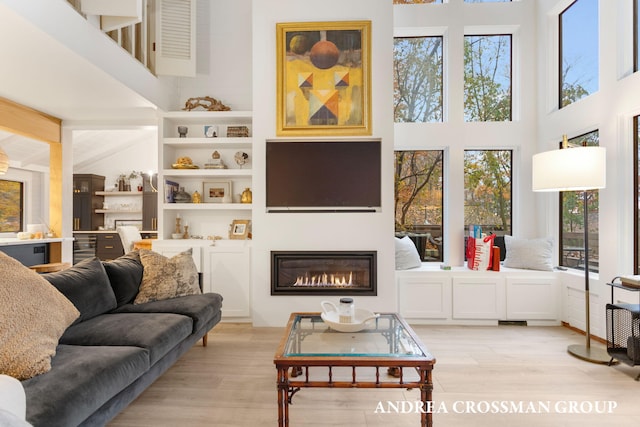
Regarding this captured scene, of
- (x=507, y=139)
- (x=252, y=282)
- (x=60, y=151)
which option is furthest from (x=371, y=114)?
(x=60, y=151)

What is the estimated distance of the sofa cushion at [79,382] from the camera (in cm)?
136

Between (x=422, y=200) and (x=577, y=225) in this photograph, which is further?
(x=422, y=200)

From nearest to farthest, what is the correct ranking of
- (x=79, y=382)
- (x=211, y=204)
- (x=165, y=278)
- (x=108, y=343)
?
(x=79, y=382), (x=108, y=343), (x=165, y=278), (x=211, y=204)

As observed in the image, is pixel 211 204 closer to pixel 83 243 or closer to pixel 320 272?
pixel 320 272

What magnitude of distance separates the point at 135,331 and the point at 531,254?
3967 mm

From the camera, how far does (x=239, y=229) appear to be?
4219 millimetres

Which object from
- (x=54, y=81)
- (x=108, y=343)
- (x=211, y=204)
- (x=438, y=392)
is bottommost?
(x=438, y=392)

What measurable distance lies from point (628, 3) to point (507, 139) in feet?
5.17

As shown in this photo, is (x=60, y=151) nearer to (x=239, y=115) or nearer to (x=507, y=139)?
(x=239, y=115)

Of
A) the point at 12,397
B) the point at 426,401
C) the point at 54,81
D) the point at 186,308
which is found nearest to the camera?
the point at 12,397

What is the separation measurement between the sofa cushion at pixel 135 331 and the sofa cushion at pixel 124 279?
0.30 metres

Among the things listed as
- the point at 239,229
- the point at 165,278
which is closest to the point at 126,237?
the point at 239,229

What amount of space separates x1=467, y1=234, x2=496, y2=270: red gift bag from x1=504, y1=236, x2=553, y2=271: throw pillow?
29 centimetres

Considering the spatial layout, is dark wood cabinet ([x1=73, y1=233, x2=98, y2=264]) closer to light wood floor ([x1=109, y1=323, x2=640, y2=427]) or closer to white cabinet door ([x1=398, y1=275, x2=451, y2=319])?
light wood floor ([x1=109, y1=323, x2=640, y2=427])
